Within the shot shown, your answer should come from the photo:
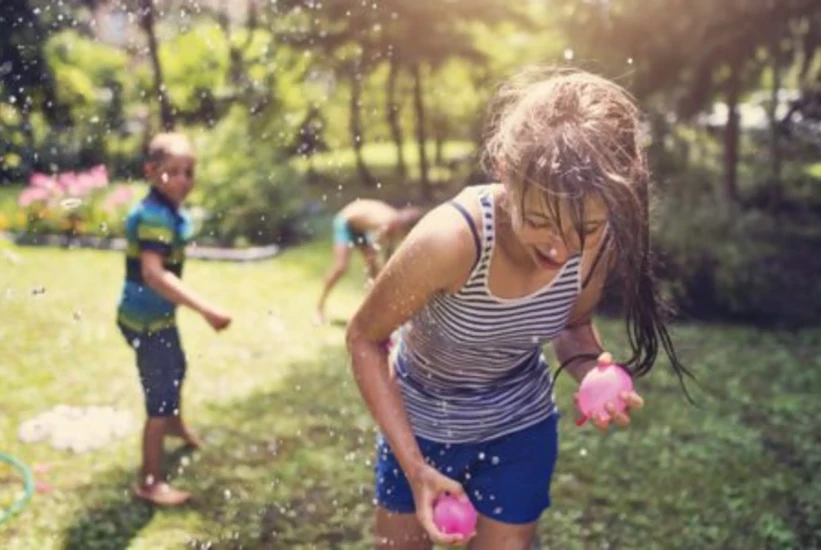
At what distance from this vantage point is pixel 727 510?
4.80m

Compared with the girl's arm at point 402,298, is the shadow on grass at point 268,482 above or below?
below

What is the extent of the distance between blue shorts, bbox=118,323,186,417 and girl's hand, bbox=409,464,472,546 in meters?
2.56

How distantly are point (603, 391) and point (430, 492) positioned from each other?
545 millimetres

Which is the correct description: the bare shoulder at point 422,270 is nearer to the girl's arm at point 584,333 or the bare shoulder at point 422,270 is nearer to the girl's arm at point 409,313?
the girl's arm at point 409,313

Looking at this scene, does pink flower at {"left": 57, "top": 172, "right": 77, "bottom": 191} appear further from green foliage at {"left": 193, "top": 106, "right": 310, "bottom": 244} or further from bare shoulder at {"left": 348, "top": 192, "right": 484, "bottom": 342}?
bare shoulder at {"left": 348, "top": 192, "right": 484, "bottom": 342}

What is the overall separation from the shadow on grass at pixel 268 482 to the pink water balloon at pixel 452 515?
2.15m

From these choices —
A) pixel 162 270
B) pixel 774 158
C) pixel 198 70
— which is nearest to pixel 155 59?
pixel 162 270

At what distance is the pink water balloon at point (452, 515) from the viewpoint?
7.54 ft

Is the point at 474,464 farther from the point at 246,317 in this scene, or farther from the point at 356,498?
the point at 246,317

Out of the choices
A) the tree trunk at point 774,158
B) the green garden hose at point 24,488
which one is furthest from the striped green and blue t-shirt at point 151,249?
the tree trunk at point 774,158

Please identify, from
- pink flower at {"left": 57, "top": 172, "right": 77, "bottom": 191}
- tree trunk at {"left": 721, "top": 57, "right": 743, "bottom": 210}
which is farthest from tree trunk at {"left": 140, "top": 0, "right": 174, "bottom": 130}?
tree trunk at {"left": 721, "top": 57, "right": 743, "bottom": 210}

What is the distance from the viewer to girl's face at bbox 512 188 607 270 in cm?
206

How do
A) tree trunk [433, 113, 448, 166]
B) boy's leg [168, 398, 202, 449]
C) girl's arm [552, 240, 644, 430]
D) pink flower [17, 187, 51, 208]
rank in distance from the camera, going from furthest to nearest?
tree trunk [433, 113, 448, 166] < pink flower [17, 187, 51, 208] < boy's leg [168, 398, 202, 449] < girl's arm [552, 240, 644, 430]

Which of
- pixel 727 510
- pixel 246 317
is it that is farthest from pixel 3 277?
pixel 727 510
